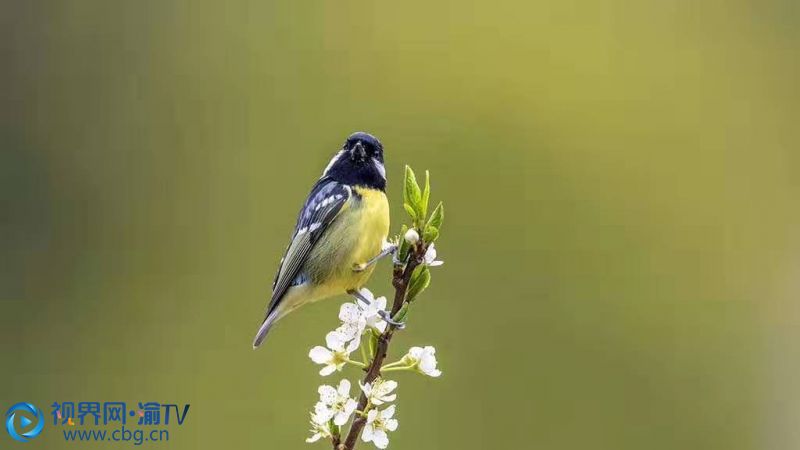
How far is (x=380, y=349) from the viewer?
128 cm

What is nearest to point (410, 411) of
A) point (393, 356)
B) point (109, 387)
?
point (393, 356)

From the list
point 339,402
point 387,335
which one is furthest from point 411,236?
point 339,402

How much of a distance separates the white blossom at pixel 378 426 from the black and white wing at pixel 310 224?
937mm

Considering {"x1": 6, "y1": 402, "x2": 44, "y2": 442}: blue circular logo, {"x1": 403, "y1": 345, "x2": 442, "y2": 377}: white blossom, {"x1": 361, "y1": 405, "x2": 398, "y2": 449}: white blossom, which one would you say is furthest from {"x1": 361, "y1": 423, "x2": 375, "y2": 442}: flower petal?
{"x1": 6, "y1": 402, "x2": 44, "y2": 442}: blue circular logo

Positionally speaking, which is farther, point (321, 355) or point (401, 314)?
point (321, 355)

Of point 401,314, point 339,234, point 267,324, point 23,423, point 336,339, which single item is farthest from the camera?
point 23,423

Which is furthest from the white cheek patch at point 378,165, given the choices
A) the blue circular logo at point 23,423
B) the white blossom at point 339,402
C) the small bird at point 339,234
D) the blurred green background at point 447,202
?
the blurred green background at point 447,202

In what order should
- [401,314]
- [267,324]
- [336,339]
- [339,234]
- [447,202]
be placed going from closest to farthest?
[401,314] < [336,339] < [267,324] < [339,234] < [447,202]

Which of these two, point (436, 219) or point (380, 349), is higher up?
point (436, 219)

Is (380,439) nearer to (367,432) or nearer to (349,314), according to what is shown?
(367,432)

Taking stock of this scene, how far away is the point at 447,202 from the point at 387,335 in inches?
143

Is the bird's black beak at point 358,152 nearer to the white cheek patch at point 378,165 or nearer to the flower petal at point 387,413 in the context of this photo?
the white cheek patch at point 378,165

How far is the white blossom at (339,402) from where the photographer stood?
4.19ft

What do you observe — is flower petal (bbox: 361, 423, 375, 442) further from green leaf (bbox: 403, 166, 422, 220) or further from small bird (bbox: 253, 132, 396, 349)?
small bird (bbox: 253, 132, 396, 349)
